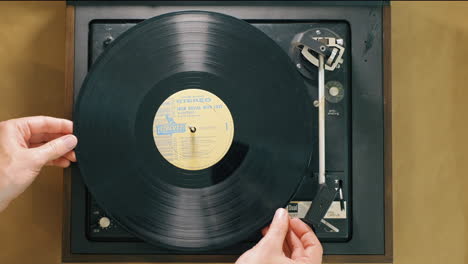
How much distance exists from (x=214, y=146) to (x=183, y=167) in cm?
8

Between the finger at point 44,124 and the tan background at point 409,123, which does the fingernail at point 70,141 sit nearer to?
the finger at point 44,124

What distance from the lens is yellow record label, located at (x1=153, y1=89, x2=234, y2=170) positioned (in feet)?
2.75

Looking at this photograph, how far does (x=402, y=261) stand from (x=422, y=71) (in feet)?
1.44

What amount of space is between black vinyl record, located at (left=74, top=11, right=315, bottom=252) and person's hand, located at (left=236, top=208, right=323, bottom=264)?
1.4 inches

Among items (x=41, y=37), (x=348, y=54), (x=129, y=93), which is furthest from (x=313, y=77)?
(x=41, y=37)

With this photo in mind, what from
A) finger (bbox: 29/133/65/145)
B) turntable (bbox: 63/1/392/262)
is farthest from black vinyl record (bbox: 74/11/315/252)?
finger (bbox: 29/133/65/145)

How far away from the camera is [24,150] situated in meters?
0.82

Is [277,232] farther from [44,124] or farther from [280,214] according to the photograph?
[44,124]

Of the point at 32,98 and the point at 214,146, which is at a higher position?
the point at 32,98

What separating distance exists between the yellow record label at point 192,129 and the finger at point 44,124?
0.62 ft

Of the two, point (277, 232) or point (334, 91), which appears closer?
point (277, 232)

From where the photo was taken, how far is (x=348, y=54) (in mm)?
914

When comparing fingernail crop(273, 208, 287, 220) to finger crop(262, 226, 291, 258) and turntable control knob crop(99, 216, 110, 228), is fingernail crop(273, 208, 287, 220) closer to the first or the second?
finger crop(262, 226, 291, 258)

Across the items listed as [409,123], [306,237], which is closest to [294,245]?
[306,237]
